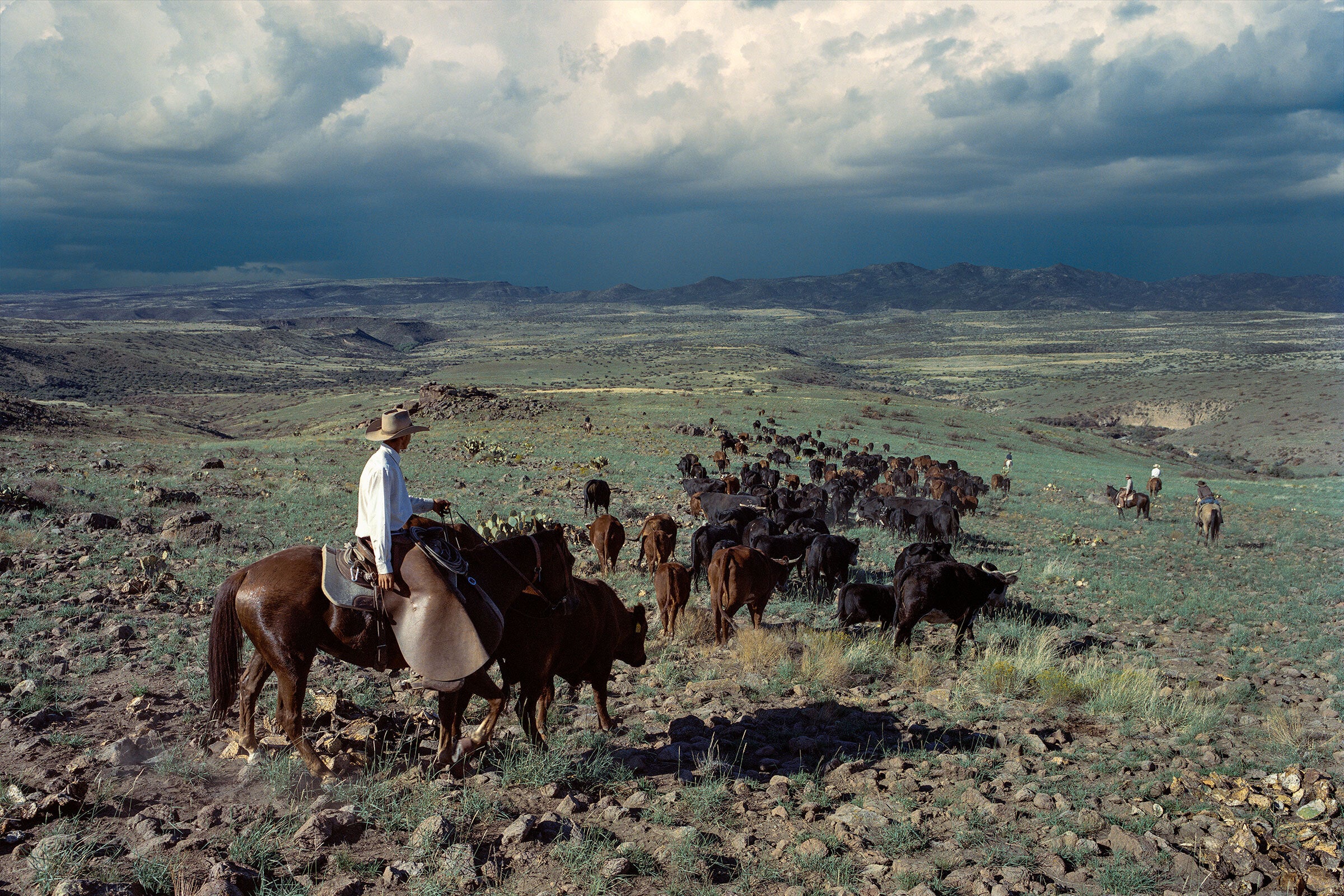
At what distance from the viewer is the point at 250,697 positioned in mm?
6023

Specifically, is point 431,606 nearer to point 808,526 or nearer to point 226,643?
point 226,643

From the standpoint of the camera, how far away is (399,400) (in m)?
59.0

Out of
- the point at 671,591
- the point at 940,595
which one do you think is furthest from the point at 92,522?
the point at 940,595

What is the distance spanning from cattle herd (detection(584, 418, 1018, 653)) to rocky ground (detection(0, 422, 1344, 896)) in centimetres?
61

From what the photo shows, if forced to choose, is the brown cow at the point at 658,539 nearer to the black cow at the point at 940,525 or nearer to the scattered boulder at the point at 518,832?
the black cow at the point at 940,525

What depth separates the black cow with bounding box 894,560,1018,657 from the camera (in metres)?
9.66

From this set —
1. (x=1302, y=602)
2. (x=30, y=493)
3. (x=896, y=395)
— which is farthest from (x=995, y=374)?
(x=30, y=493)

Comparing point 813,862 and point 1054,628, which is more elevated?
point 813,862

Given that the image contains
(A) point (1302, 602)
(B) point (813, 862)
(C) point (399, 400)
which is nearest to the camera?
(B) point (813, 862)

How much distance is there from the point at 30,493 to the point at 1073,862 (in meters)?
17.2

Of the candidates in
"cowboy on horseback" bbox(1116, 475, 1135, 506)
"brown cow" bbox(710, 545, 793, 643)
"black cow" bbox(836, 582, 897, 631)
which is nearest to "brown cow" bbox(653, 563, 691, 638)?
"brown cow" bbox(710, 545, 793, 643)

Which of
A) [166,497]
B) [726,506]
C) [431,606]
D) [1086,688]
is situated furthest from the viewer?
[726,506]

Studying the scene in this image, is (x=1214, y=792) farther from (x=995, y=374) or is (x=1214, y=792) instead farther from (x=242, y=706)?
(x=995, y=374)

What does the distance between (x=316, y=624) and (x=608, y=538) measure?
744 cm
